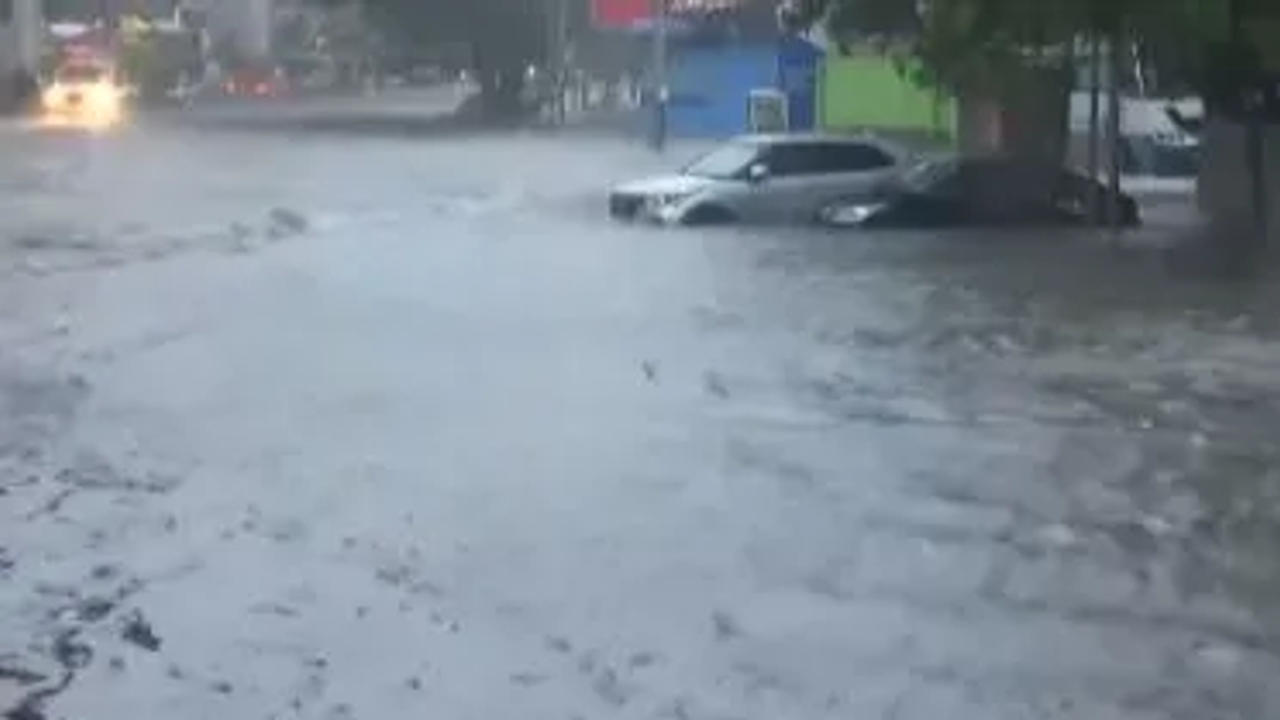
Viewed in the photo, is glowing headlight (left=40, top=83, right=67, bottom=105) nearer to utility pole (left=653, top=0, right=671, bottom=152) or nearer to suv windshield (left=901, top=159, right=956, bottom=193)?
utility pole (left=653, top=0, right=671, bottom=152)

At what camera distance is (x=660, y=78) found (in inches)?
2908

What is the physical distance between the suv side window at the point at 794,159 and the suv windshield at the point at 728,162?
0.26m

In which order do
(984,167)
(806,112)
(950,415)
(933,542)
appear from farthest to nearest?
(806,112) → (984,167) → (950,415) → (933,542)

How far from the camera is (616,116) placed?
9550cm

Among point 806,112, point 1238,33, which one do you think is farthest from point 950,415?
point 806,112

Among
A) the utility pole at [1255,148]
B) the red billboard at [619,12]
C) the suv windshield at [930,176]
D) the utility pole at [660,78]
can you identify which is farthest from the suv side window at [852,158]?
the red billboard at [619,12]

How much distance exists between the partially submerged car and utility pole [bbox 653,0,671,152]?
1037 inches

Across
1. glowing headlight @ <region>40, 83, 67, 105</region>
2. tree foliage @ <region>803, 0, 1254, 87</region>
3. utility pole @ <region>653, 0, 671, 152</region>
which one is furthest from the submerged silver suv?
glowing headlight @ <region>40, 83, 67, 105</region>

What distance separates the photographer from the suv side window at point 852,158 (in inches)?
1662

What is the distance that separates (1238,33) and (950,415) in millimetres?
21165

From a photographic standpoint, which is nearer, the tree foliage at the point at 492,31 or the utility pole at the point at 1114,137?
the utility pole at the point at 1114,137

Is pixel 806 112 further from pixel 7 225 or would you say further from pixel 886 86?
pixel 7 225

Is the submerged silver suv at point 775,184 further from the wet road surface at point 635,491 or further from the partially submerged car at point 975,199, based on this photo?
the wet road surface at point 635,491

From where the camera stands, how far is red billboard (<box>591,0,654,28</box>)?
9744 centimetres
